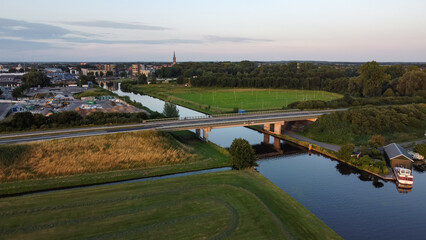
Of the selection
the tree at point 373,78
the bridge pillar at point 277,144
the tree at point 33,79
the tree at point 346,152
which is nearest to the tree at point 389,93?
the tree at point 373,78

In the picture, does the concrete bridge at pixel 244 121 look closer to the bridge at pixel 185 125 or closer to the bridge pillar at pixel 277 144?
the bridge at pixel 185 125

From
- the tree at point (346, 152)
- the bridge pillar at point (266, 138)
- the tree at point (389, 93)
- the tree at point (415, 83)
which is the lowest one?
the bridge pillar at point (266, 138)

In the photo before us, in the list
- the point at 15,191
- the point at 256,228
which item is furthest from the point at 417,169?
the point at 15,191

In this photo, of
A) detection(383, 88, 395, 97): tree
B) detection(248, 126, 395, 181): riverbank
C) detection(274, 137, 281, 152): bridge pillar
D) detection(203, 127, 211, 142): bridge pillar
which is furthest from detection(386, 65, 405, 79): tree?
detection(203, 127, 211, 142): bridge pillar

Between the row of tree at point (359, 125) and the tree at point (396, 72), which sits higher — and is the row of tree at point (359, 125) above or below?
below

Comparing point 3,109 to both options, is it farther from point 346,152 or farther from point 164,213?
point 346,152

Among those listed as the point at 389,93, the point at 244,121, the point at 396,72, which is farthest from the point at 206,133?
the point at 396,72

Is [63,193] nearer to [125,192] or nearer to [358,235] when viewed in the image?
[125,192]
